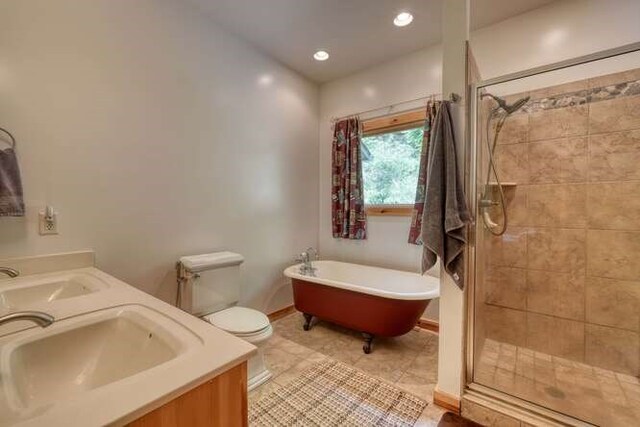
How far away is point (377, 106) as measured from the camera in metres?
3.13

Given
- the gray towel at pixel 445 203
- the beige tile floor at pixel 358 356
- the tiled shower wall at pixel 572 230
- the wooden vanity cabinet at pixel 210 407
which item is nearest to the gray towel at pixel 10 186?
the wooden vanity cabinet at pixel 210 407

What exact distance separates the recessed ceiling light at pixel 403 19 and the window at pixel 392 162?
2.51 ft

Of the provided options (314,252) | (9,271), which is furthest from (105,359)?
(314,252)

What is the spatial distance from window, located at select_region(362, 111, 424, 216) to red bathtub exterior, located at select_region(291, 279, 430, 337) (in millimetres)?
1045

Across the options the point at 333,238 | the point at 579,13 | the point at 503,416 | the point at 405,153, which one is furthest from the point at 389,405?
the point at 579,13

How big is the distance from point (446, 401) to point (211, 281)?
1.72 metres

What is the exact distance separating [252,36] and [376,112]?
1.41m

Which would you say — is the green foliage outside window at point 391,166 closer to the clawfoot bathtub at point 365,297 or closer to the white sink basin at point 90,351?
the clawfoot bathtub at point 365,297

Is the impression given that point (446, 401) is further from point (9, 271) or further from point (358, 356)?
point (9, 271)

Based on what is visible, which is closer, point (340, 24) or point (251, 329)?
point (251, 329)

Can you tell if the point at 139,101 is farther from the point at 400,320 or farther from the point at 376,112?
the point at 400,320

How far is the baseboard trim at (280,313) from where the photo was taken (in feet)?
9.83

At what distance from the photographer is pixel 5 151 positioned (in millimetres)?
1435

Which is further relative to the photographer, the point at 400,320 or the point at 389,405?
the point at 400,320
